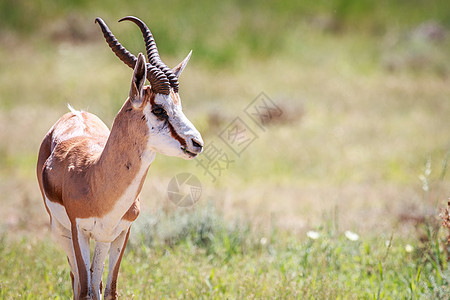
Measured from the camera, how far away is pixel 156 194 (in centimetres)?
845

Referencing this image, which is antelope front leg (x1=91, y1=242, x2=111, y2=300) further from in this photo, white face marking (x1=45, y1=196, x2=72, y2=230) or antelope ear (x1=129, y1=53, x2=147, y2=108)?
antelope ear (x1=129, y1=53, x2=147, y2=108)

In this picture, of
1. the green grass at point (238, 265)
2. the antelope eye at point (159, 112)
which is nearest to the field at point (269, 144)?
the green grass at point (238, 265)

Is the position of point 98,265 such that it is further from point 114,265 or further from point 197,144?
point 197,144

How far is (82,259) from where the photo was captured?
404 centimetres

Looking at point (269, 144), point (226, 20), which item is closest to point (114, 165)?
point (269, 144)

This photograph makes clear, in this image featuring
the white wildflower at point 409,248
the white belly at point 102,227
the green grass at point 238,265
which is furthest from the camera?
the white wildflower at point 409,248

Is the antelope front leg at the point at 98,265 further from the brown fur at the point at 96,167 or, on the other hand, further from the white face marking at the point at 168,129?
the white face marking at the point at 168,129

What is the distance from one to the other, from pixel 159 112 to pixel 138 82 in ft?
0.70

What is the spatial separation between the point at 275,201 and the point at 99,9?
434 inches

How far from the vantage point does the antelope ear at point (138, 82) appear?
Result: 3584 millimetres

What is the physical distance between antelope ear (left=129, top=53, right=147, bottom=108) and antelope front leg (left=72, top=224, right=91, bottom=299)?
925 mm

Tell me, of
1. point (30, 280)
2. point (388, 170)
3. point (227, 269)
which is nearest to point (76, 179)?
point (30, 280)

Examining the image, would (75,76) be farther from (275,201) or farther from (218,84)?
(275,201)

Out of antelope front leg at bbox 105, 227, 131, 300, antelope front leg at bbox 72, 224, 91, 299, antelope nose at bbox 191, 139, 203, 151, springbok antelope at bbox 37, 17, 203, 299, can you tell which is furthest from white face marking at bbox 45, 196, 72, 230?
antelope nose at bbox 191, 139, 203, 151
